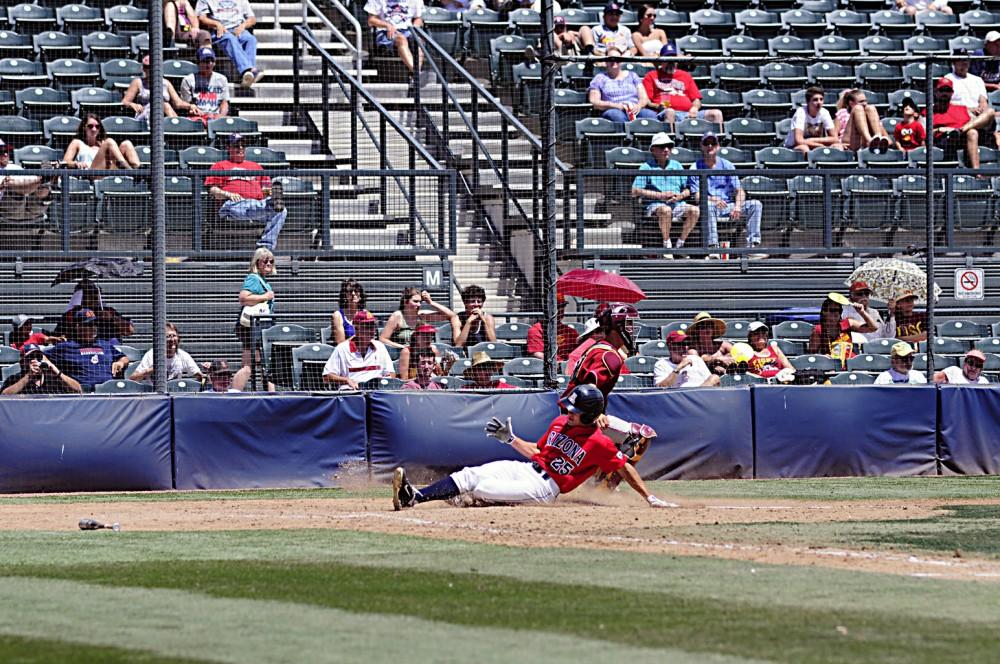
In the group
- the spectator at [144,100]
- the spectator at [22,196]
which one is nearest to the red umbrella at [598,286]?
the spectator at [22,196]

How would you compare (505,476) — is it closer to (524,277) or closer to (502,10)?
(524,277)

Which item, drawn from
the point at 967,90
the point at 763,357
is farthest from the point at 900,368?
the point at 967,90

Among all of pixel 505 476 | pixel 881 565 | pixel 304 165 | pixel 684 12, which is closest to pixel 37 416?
pixel 505 476

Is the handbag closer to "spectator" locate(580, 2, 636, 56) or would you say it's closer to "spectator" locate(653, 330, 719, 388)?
"spectator" locate(653, 330, 719, 388)

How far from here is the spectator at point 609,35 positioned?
877 inches

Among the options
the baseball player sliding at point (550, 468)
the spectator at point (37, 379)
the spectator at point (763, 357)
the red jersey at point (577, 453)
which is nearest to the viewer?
the baseball player sliding at point (550, 468)

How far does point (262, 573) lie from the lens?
843 centimetres

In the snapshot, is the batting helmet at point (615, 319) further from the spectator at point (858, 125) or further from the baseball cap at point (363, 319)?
the spectator at point (858, 125)

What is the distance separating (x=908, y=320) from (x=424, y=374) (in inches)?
218

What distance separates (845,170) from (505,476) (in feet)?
27.4

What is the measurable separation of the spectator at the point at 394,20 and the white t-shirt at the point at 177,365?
653 centimetres

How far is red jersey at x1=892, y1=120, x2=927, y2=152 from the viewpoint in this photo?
833 inches

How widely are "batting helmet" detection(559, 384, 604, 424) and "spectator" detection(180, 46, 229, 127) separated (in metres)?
9.33

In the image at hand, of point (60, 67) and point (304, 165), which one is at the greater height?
point (60, 67)
